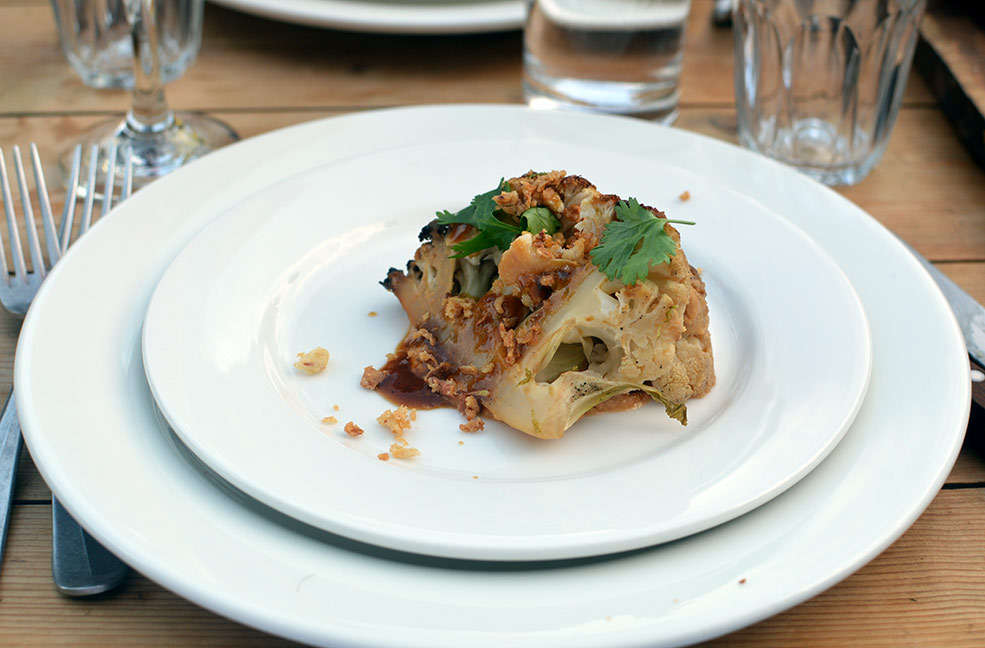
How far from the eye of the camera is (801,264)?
5.57 ft

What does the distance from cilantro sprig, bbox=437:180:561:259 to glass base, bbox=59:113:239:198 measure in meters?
0.99

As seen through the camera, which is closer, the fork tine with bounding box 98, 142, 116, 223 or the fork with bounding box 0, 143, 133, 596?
the fork with bounding box 0, 143, 133, 596

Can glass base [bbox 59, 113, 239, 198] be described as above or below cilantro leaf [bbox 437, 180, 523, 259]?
below

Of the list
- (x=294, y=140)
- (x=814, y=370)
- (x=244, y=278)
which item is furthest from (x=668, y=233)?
(x=294, y=140)

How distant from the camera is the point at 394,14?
265 centimetres

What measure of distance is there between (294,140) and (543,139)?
526 mm

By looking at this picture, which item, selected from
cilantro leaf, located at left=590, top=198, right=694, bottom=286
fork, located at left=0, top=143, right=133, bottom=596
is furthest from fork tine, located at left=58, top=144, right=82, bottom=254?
cilantro leaf, located at left=590, top=198, right=694, bottom=286

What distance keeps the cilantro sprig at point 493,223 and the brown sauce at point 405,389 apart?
204 millimetres

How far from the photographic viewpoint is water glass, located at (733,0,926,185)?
2305 mm

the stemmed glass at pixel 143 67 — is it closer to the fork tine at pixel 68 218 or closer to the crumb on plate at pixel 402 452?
the fork tine at pixel 68 218

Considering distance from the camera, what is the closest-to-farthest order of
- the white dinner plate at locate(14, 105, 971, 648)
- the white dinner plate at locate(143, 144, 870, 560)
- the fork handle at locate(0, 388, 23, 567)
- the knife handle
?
the white dinner plate at locate(14, 105, 971, 648), the white dinner plate at locate(143, 144, 870, 560), the fork handle at locate(0, 388, 23, 567), the knife handle

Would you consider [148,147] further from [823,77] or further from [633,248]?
[823,77]

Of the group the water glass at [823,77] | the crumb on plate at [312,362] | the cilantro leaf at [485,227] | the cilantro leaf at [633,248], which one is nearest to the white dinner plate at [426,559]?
the crumb on plate at [312,362]

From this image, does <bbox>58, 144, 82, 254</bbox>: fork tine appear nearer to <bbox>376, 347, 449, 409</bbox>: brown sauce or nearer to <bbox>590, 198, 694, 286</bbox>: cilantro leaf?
<bbox>376, 347, 449, 409</bbox>: brown sauce
